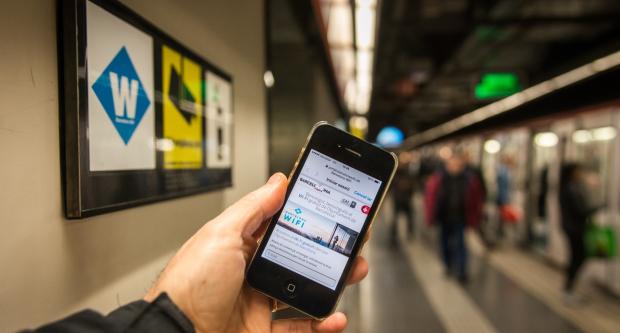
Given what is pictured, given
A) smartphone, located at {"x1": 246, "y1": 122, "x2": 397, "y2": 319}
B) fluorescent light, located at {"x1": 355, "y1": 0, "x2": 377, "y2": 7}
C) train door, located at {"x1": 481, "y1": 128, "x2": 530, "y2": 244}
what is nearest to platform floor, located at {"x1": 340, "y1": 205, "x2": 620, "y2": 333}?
train door, located at {"x1": 481, "y1": 128, "x2": 530, "y2": 244}

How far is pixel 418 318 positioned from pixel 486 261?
293cm

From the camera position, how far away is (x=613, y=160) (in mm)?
4891

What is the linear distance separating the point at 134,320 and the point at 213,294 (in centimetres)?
17

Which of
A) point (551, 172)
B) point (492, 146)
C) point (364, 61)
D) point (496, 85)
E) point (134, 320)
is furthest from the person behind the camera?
point (492, 146)

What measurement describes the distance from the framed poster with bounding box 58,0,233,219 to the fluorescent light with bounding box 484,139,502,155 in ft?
28.9

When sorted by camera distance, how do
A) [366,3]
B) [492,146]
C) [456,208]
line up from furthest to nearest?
[492,146], [456,208], [366,3]

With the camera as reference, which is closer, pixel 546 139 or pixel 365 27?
pixel 365 27

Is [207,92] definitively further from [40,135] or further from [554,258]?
[554,258]

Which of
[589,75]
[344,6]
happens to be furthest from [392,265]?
[589,75]

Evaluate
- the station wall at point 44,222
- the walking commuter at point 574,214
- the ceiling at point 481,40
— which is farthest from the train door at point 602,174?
the station wall at point 44,222

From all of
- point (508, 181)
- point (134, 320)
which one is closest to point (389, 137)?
point (508, 181)

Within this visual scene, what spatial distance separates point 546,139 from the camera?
678 cm

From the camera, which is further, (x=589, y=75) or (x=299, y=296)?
(x=589, y=75)

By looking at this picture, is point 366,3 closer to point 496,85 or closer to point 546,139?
point 496,85
